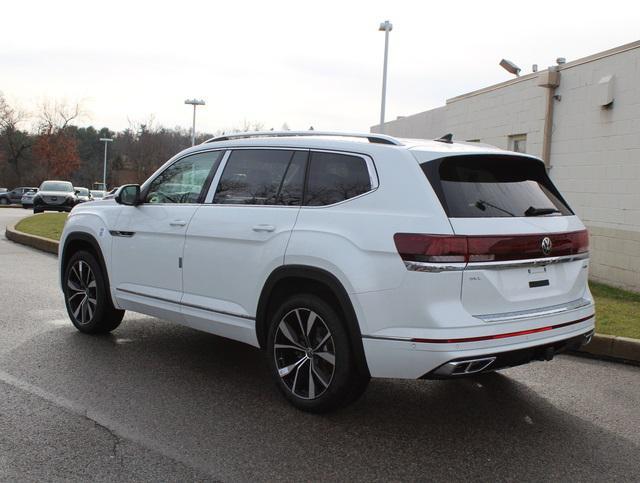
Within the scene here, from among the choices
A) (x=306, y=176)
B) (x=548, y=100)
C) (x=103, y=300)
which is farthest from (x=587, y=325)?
(x=548, y=100)

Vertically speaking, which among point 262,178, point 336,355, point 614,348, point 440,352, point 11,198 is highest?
point 262,178

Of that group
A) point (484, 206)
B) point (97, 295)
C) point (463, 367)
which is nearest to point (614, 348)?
point (484, 206)

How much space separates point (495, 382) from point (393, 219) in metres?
2.05

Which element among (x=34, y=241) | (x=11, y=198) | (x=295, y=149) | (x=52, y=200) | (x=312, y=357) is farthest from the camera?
(x=11, y=198)

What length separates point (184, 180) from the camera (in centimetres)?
559

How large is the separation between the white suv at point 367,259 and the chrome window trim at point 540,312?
0.01 metres

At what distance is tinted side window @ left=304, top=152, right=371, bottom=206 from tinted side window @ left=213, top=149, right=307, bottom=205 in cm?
10

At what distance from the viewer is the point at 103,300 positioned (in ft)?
20.4

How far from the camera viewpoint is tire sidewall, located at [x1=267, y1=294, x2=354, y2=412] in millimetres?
4102

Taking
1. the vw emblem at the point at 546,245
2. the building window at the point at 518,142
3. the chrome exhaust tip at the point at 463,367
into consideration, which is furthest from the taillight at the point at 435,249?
the building window at the point at 518,142

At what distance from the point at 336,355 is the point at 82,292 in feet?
11.0

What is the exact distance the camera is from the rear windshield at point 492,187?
3.96m

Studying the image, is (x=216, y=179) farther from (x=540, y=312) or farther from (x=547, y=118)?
(x=547, y=118)

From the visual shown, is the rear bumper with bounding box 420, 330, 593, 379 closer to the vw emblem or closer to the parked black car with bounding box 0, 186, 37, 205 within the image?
the vw emblem
